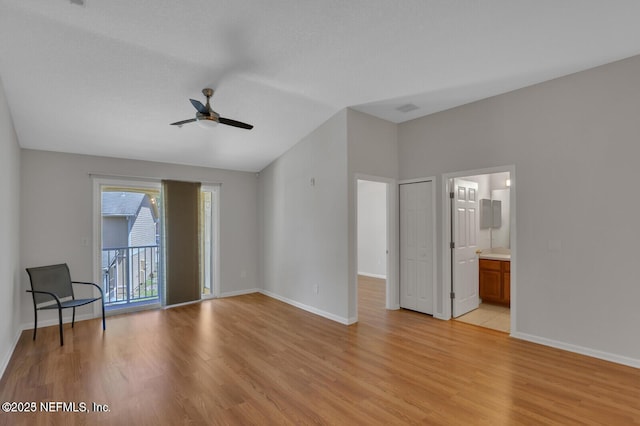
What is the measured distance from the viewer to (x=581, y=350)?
132 inches

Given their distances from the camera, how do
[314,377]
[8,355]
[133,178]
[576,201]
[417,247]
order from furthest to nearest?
1. [133,178]
2. [417,247]
3. [576,201]
4. [8,355]
5. [314,377]

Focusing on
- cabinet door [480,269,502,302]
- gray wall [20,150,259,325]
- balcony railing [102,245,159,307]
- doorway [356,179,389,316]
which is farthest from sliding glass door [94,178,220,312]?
cabinet door [480,269,502,302]

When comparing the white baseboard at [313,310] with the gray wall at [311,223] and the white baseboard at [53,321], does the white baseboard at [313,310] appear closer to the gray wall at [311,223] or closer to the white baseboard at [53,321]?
the gray wall at [311,223]

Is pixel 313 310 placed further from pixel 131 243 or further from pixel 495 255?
pixel 131 243

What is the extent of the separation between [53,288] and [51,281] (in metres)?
0.10

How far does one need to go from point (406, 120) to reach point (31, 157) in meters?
5.53

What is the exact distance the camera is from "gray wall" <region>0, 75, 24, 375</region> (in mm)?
3006

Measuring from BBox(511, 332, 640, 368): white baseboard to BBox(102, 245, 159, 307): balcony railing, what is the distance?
5753mm

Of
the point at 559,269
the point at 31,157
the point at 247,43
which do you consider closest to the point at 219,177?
the point at 31,157

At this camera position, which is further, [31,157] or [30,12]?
[31,157]

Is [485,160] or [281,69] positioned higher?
[281,69]

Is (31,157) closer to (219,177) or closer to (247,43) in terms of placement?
(219,177)

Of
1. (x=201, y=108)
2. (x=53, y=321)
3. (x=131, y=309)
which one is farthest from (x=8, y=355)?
(x=201, y=108)

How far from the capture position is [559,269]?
3.51m
